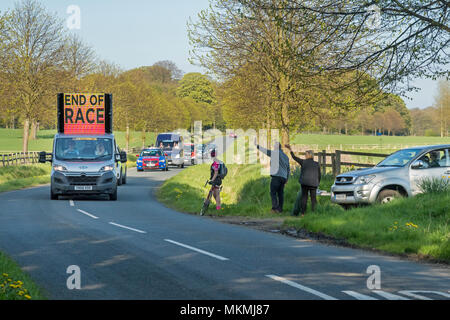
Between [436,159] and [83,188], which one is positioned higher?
[436,159]

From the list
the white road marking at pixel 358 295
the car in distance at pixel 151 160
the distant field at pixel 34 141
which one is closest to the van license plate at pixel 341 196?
the white road marking at pixel 358 295

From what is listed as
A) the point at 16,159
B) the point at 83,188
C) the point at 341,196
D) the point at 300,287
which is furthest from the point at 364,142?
the point at 300,287

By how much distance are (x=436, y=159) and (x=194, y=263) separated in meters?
9.81

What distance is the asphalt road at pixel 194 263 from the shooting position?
7.76 m

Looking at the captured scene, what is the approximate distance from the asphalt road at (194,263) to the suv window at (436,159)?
534cm

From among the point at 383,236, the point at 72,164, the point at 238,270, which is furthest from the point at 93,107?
the point at 238,270

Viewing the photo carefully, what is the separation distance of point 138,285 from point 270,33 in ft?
77.3

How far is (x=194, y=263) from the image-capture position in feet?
32.5

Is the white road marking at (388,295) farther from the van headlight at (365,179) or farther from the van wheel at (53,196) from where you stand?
the van wheel at (53,196)

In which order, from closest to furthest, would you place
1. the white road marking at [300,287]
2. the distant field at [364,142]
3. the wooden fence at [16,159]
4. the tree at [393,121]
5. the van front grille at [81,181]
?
1. the white road marking at [300,287]
2. the van front grille at [81,181]
3. the wooden fence at [16,159]
4. the distant field at [364,142]
5. the tree at [393,121]

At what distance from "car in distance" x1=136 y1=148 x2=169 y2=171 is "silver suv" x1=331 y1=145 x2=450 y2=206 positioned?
33737 millimetres

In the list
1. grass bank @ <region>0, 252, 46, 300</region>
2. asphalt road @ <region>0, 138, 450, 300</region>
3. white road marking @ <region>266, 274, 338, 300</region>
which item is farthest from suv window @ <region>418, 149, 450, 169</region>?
grass bank @ <region>0, 252, 46, 300</region>

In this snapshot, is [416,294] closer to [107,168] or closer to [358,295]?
[358,295]
